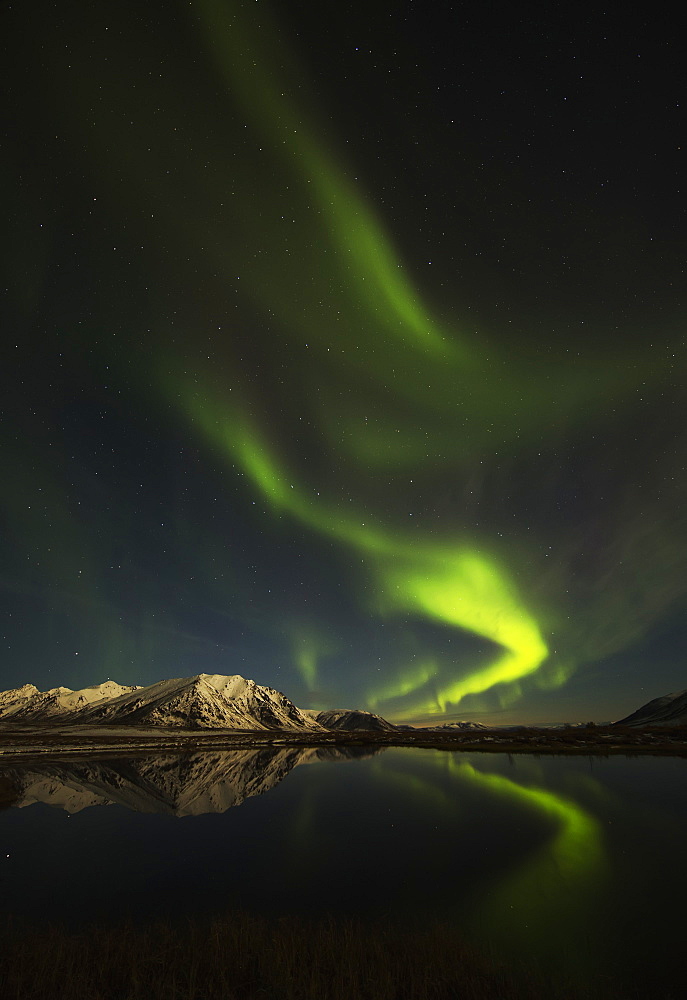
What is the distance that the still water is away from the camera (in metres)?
13.1

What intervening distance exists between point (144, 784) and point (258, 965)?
37.7 metres

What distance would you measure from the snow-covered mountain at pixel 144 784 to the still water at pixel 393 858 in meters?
0.43

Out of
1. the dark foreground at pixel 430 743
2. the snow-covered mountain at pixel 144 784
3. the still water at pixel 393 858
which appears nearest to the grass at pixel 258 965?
the still water at pixel 393 858

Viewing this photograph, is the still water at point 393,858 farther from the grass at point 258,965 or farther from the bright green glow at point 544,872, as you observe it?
the grass at point 258,965

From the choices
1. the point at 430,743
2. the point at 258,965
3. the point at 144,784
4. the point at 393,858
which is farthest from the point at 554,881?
the point at 430,743

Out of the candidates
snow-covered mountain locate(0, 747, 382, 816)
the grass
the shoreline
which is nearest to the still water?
snow-covered mountain locate(0, 747, 382, 816)

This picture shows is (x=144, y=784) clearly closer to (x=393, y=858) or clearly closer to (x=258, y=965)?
(x=393, y=858)

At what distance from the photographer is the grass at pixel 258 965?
9.66 metres

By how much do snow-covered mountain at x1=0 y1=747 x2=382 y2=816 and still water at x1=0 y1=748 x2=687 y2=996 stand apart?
43cm

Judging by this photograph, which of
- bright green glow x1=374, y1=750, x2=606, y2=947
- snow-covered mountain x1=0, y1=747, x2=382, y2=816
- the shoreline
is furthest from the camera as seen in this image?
the shoreline

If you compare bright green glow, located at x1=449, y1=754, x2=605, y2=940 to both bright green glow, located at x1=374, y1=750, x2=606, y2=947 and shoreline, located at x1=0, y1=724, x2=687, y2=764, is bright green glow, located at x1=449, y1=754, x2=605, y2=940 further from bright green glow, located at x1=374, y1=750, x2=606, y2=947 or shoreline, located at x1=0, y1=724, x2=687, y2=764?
shoreline, located at x1=0, y1=724, x2=687, y2=764

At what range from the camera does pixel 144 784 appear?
40.1 m

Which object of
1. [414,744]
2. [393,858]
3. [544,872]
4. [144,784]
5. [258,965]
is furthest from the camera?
[414,744]

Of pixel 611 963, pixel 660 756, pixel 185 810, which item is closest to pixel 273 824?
pixel 185 810
